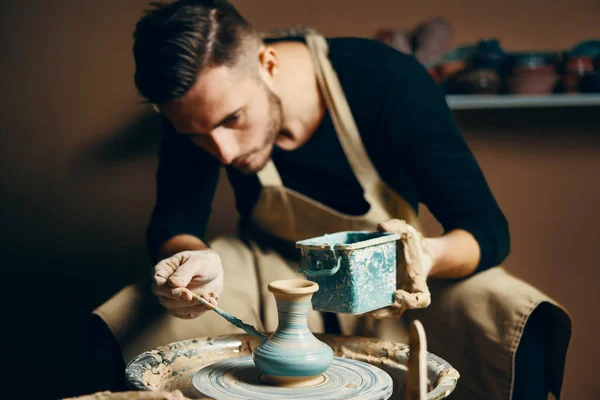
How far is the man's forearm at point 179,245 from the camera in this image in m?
1.56

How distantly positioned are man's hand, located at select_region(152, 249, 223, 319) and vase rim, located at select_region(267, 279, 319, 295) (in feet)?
0.58

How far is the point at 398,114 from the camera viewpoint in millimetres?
1579

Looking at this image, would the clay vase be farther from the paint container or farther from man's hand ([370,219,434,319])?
man's hand ([370,219,434,319])

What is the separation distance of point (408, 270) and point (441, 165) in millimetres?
357

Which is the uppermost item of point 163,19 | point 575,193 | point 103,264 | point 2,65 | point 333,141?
point 163,19

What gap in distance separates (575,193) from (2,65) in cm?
185

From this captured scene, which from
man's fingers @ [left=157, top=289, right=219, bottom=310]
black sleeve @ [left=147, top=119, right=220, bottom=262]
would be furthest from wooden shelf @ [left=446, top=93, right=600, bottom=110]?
man's fingers @ [left=157, top=289, right=219, bottom=310]

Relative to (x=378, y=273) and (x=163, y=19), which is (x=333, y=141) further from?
(x=378, y=273)

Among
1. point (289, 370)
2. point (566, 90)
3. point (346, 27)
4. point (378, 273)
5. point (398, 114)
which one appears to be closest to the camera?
point (289, 370)

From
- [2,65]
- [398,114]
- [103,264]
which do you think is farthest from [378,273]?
[2,65]

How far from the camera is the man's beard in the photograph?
62.2 inches

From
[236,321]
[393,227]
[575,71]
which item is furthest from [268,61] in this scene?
[575,71]

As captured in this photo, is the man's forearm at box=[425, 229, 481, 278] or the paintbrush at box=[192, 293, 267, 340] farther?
the man's forearm at box=[425, 229, 481, 278]

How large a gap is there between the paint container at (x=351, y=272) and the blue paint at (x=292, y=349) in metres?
0.05
